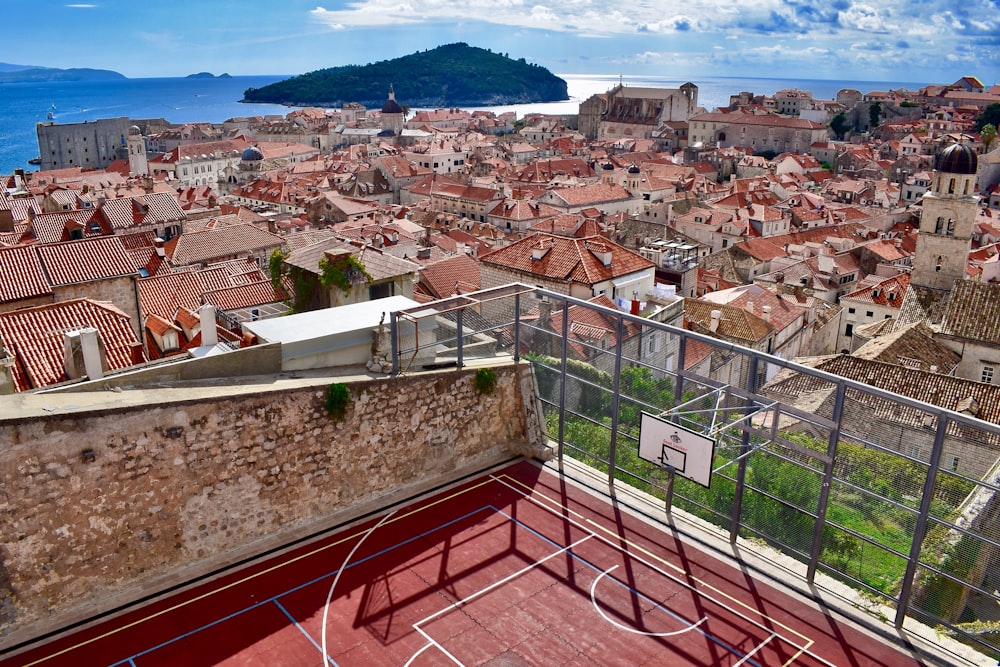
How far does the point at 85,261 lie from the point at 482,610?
60.0 ft

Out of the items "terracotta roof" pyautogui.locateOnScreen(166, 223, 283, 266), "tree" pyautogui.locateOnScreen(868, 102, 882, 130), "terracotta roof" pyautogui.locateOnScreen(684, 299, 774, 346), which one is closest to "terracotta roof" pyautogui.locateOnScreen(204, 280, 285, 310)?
"terracotta roof" pyautogui.locateOnScreen(166, 223, 283, 266)

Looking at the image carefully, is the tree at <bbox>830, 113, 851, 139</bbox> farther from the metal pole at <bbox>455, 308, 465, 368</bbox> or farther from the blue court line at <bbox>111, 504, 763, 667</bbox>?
the blue court line at <bbox>111, 504, 763, 667</bbox>

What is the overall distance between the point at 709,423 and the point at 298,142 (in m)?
136

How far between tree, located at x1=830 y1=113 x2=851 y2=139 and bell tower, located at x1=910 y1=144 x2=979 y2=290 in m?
96.8

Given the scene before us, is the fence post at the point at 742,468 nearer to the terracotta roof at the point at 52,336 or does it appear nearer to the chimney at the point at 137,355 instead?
the terracotta roof at the point at 52,336

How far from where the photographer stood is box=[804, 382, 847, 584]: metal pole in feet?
36.3

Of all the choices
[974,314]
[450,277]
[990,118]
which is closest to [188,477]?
[450,277]

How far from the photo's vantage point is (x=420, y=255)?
160 ft

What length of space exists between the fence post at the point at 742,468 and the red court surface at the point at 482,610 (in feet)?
2.28

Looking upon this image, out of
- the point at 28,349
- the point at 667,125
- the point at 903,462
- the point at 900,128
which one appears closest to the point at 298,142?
the point at 667,125

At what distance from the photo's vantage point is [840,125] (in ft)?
439

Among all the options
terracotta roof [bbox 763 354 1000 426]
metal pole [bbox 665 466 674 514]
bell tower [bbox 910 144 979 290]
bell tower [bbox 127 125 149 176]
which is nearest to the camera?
metal pole [bbox 665 466 674 514]

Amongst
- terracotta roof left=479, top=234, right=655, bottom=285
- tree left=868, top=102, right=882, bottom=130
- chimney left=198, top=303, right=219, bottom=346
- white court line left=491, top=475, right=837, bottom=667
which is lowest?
white court line left=491, top=475, right=837, bottom=667

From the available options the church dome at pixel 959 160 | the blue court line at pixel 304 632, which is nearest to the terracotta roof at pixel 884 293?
the church dome at pixel 959 160
